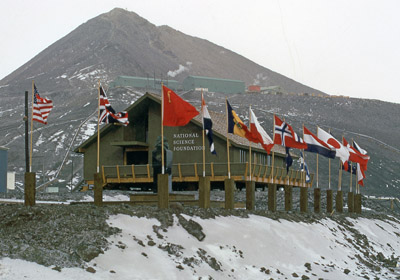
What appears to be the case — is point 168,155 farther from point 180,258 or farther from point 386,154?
point 386,154

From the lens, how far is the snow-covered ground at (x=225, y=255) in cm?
1588

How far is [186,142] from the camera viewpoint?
4988cm

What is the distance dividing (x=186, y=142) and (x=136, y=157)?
4884mm

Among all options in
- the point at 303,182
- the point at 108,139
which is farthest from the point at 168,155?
the point at 303,182

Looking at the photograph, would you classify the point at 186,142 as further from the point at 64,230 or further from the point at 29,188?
the point at 64,230

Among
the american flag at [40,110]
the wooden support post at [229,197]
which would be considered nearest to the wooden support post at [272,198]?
the wooden support post at [229,197]

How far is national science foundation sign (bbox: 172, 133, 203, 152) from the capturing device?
49.6m

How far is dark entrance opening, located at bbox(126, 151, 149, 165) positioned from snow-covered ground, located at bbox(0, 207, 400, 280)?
23513mm

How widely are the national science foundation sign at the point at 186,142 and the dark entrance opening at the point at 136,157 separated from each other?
3.22 m

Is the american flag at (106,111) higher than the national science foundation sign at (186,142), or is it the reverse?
the american flag at (106,111)

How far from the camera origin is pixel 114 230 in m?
18.3

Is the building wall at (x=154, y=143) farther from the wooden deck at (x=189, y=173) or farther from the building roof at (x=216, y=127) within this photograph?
the wooden deck at (x=189, y=173)

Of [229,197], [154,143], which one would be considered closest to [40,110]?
[229,197]

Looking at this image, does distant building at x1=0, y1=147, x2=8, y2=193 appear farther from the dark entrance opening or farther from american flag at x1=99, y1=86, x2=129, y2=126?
american flag at x1=99, y1=86, x2=129, y2=126
